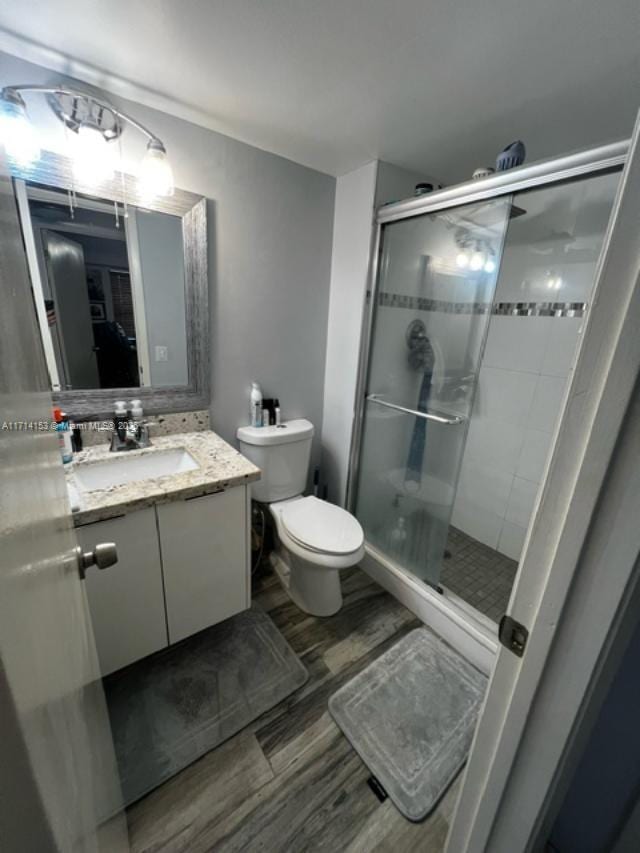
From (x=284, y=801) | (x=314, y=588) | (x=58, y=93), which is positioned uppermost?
(x=58, y=93)

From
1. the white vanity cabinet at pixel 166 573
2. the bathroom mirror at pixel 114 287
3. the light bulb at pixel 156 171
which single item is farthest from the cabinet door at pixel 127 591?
the light bulb at pixel 156 171

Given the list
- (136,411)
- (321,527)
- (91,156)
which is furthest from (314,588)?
→ (91,156)

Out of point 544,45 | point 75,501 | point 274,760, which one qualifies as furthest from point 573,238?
point 274,760

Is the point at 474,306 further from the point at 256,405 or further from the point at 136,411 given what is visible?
the point at 136,411

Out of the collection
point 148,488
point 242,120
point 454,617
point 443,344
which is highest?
point 242,120

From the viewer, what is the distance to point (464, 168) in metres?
1.65

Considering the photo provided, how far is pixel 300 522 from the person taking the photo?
1597 millimetres

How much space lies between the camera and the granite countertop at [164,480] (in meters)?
1.01

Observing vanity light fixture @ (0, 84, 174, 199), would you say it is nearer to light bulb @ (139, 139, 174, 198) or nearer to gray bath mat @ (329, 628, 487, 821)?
light bulb @ (139, 139, 174, 198)

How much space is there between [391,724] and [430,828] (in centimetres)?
26

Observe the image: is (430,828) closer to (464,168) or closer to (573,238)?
(573,238)

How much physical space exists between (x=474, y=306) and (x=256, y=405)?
1.16m

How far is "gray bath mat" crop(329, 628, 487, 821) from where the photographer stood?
1084 mm

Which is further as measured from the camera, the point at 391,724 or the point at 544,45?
the point at 391,724
